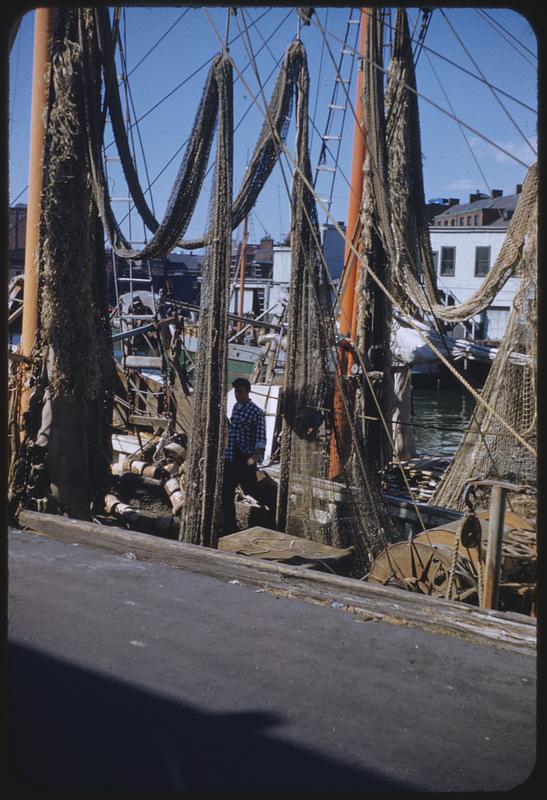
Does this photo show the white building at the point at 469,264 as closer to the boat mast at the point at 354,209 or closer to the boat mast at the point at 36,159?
the boat mast at the point at 354,209

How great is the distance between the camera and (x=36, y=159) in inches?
284

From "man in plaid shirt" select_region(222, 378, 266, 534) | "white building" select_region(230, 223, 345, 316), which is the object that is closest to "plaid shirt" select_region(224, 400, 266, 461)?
"man in plaid shirt" select_region(222, 378, 266, 534)

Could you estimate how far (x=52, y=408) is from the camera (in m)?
7.12

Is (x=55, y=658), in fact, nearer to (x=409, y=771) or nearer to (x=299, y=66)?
(x=409, y=771)

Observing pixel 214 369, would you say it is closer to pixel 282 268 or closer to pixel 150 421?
pixel 150 421

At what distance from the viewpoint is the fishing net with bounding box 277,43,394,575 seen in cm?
797

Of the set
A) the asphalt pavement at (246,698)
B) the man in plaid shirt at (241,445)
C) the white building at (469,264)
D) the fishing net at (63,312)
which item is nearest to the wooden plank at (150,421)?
the man in plaid shirt at (241,445)

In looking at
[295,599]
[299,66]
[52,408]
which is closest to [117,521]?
[52,408]

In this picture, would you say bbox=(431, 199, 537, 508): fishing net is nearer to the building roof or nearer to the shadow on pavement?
the shadow on pavement

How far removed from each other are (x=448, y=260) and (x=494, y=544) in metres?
39.1

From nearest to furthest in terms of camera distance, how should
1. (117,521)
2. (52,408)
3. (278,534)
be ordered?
(52,408), (278,534), (117,521)

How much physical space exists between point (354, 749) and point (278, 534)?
15.3 ft

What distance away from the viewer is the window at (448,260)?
137ft

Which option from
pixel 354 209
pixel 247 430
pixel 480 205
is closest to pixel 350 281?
pixel 354 209
